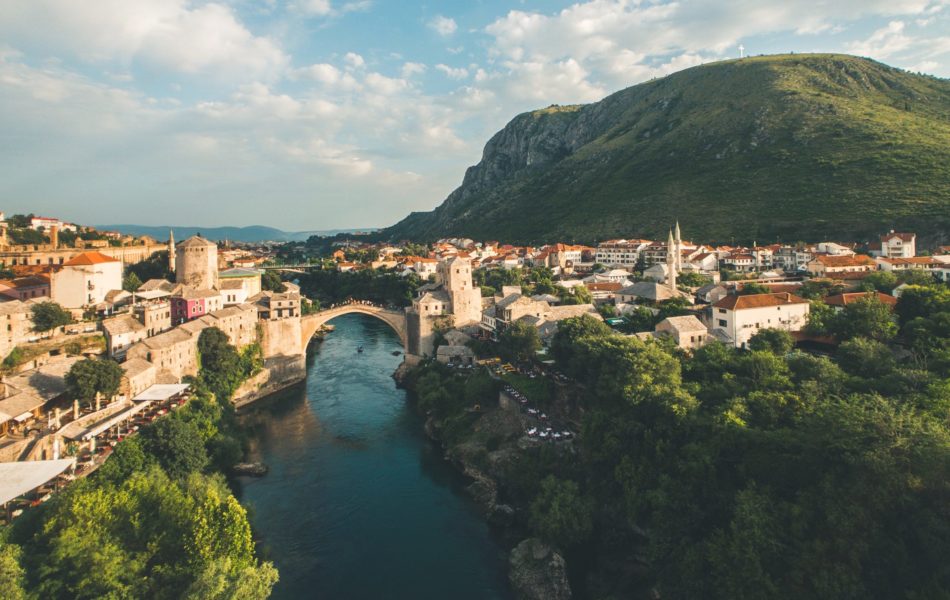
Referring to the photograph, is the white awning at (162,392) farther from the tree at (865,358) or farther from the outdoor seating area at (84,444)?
the tree at (865,358)

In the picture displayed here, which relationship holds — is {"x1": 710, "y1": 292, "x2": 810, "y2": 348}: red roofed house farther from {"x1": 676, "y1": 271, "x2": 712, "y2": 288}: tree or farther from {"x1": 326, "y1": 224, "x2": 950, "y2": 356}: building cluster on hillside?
{"x1": 676, "y1": 271, "x2": 712, "y2": 288}: tree

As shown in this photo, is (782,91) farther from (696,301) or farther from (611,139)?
(696,301)

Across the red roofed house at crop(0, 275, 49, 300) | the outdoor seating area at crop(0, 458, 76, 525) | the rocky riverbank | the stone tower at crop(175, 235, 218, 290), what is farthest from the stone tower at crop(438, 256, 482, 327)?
the red roofed house at crop(0, 275, 49, 300)

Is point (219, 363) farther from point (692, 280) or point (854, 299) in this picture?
point (692, 280)

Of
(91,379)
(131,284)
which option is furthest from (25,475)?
(131,284)

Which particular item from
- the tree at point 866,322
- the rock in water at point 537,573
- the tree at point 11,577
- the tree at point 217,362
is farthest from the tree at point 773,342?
the tree at point 217,362

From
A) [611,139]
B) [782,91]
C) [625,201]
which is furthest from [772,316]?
[611,139]

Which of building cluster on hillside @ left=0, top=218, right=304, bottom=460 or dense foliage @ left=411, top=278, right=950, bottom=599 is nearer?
dense foliage @ left=411, top=278, right=950, bottom=599
